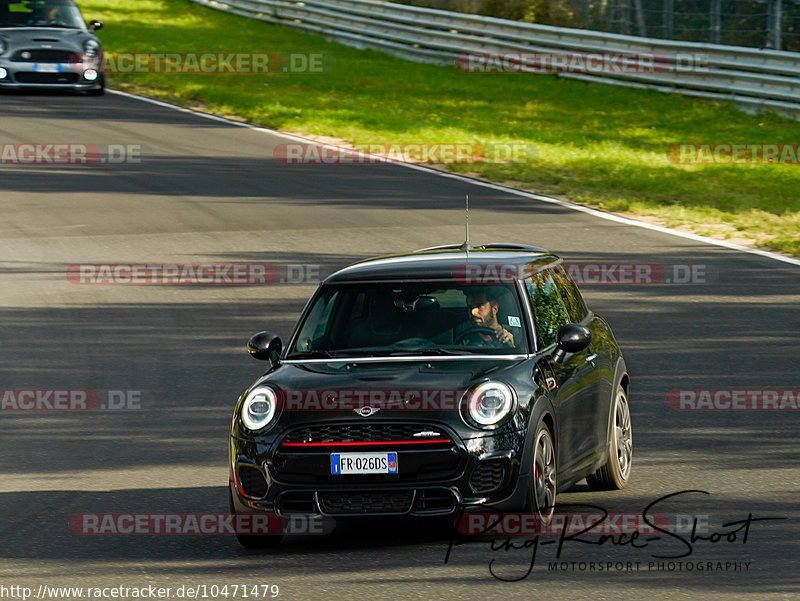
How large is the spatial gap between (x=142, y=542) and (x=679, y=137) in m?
19.9

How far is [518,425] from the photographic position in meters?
7.60

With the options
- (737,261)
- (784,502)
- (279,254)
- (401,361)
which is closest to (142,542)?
(401,361)

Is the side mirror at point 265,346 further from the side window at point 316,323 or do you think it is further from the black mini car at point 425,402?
the side window at point 316,323

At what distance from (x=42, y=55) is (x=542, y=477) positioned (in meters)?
21.6

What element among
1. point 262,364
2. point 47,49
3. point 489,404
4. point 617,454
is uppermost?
point 47,49

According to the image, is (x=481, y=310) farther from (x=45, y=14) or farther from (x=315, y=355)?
(x=45, y=14)

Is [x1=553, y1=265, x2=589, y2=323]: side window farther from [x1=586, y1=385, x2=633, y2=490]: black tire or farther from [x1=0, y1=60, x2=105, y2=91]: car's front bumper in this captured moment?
[x1=0, y1=60, x2=105, y2=91]: car's front bumper

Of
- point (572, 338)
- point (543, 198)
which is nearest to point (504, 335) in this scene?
point (572, 338)

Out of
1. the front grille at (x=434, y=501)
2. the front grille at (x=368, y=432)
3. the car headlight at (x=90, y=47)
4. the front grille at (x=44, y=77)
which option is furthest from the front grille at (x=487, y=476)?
the front grille at (x=44, y=77)

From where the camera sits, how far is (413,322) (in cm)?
848

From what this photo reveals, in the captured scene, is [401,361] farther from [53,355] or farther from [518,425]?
[53,355]

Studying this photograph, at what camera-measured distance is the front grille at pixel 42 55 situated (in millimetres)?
27297

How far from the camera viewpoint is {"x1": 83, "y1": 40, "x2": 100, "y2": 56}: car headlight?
2745cm

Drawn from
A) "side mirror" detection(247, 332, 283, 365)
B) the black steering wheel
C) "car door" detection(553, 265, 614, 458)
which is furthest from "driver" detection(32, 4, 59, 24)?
the black steering wheel
